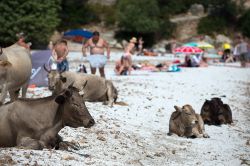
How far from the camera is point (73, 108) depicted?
29.5 ft

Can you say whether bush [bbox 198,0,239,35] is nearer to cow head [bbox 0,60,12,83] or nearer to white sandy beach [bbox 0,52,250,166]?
white sandy beach [bbox 0,52,250,166]

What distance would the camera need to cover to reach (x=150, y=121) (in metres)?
14.4

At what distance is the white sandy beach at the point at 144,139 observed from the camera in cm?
881

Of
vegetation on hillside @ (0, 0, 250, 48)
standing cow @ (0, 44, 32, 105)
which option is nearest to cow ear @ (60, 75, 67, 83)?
standing cow @ (0, 44, 32, 105)

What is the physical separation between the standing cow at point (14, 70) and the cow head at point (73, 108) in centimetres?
363

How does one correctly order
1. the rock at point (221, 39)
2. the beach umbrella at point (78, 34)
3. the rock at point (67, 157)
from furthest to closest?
the rock at point (221, 39) → the beach umbrella at point (78, 34) → the rock at point (67, 157)

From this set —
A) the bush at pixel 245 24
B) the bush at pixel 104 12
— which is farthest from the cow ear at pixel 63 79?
the bush at pixel 245 24

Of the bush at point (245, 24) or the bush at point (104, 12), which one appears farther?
the bush at point (104, 12)

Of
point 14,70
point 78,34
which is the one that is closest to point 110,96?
point 14,70

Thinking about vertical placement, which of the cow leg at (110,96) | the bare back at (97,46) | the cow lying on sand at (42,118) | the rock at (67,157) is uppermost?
the bare back at (97,46)

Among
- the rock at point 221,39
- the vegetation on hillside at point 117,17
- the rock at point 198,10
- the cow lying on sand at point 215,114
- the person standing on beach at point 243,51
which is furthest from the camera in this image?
the rock at point 198,10

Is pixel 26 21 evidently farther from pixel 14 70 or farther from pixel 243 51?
pixel 14 70

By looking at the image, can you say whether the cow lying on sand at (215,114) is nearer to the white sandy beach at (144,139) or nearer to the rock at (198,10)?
the white sandy beach at (144,139)

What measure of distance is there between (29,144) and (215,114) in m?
6.88
